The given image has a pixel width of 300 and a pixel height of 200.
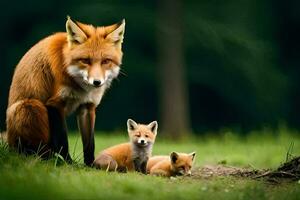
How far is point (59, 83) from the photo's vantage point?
10672mm

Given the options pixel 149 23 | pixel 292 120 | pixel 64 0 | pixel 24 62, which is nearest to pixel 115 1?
pixel 149 23

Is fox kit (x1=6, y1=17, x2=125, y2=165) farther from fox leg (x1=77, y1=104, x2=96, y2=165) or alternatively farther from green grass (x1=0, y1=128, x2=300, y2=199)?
green grass (x1=0, y1=128, x2=300, y2=199)

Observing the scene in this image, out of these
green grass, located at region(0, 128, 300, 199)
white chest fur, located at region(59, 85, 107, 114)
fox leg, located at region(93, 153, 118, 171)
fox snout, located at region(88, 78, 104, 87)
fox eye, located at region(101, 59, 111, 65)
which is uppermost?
fox eye, located at region(101, 59, 111, 65)

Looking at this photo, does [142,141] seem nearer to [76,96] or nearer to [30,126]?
[76,96]

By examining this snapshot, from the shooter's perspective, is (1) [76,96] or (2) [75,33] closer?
(2) [75,33]

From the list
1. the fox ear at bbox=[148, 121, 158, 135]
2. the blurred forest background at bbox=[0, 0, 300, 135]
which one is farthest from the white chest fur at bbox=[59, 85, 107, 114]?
the blurred forest background at bbox=[0, 0, 300, 135]

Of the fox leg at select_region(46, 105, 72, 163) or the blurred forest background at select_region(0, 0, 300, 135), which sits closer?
the fox leg at select_region(46, 105, 72, 163)

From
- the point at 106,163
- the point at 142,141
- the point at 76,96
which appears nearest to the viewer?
the point at 76,96

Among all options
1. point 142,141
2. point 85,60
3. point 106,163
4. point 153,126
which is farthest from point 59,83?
point 153,126

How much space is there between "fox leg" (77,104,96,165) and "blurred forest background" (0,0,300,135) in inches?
411

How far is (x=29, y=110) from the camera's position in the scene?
34.8ft

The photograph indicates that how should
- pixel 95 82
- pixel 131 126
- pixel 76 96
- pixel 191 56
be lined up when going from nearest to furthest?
pixel 95 82
pixel 76 96
pixel 131 126
pixel 191 56

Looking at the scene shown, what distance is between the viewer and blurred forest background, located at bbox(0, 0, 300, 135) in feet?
72.3

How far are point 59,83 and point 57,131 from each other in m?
0.70
